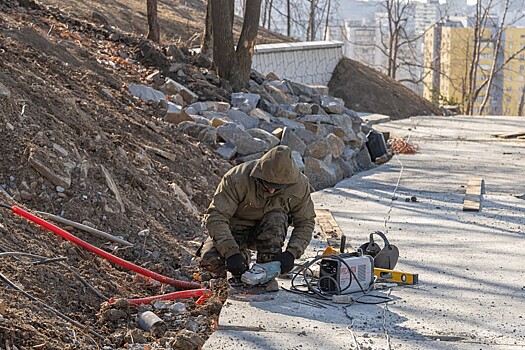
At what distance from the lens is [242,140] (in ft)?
37.1

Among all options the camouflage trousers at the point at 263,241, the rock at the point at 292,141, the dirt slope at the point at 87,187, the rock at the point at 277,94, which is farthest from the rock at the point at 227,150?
the camouflage trousers at the point at 263,241

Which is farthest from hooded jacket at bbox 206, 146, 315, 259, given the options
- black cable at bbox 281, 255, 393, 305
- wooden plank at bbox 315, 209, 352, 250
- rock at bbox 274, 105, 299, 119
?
rock at bbox 274, 105, 299, 119

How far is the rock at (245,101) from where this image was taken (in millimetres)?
12843

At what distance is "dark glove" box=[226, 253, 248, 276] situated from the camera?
19.7 ft

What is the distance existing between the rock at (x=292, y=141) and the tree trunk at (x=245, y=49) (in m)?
2.05

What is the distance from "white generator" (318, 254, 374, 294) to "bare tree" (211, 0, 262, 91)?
7.84 metres

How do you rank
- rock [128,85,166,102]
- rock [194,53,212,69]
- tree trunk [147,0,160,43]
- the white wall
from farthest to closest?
the white wall
tree trunk [147,0,160,43]
rock [194,53,212,69]
rock [128,85,166,102]

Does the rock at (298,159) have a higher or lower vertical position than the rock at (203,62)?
lower

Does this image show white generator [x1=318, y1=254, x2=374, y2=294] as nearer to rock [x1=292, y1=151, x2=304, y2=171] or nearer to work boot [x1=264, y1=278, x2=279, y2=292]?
work boot [x1=264, y1=278, x2=279, y2=292]

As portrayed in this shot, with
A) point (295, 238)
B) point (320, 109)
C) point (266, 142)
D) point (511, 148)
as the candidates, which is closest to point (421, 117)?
point (511, 148)

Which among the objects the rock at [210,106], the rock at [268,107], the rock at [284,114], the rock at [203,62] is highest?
the rock at [203,62]

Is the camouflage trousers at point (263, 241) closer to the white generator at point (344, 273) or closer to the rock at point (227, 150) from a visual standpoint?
A: the white generator at point (344, 273)

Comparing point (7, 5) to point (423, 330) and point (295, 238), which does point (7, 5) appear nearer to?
point (295, 238)

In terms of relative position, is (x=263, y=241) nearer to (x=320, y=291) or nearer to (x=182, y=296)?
(x=320, y=291)
